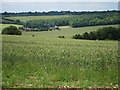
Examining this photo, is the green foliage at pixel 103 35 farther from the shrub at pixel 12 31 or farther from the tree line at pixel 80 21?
the shrub at pixel 12 31

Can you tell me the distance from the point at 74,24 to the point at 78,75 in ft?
39.3

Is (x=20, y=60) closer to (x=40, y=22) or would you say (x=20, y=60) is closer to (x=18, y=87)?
(x=18, y=87)

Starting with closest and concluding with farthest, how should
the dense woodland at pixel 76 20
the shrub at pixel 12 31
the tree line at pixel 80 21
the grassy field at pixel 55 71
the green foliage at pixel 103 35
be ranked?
the grassy field at pixel 55 71 → the dense woodland at pixel 76 20 → the tree line at pixel 80 21 → the shrub at pixel 12 31 → the green foliage at pixel 103 35

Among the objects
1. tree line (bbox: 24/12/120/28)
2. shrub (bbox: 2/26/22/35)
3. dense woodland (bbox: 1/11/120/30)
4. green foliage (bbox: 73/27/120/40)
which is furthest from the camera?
green foliage (bbox: 73/27/120/40)

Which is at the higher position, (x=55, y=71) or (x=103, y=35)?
(x=103, y=35)

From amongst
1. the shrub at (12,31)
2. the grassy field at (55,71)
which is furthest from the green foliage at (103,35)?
the grassy field at (55,71)

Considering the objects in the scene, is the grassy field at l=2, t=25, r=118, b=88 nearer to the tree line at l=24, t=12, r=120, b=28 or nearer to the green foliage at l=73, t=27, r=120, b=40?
the tree line at l=24, t=12, r=120, b=28

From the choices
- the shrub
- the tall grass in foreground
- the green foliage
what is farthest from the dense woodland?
the tall grass in foreground

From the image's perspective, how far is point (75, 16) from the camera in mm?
22078

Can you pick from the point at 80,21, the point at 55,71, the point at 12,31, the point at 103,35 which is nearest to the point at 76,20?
the point at 80,21

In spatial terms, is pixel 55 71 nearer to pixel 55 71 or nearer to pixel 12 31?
pixel 55 71

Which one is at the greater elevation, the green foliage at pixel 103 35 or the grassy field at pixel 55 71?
the green foliage at pixel 103 35

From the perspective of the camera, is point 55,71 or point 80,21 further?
point 80,21

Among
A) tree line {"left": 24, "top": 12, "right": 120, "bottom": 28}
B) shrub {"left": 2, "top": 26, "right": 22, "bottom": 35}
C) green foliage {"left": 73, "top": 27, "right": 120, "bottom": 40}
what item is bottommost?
green foliage {"left": 73, "top": 27, "right": 120, "bottom": 40}
